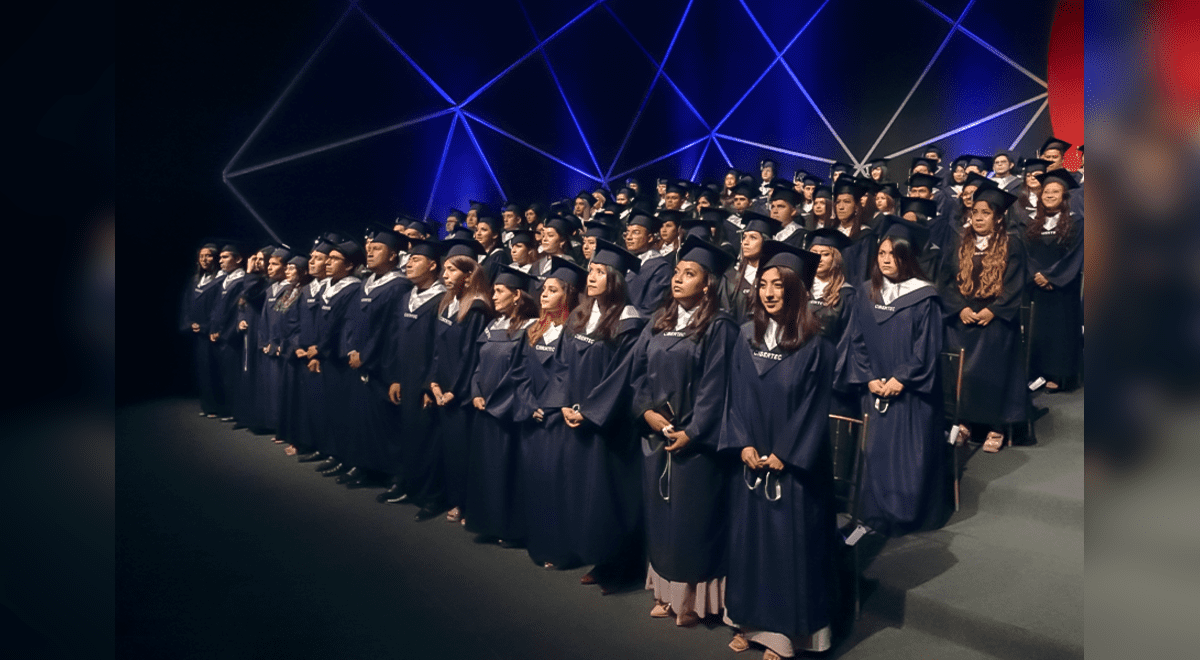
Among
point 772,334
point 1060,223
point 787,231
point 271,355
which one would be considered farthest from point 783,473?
point 271,355

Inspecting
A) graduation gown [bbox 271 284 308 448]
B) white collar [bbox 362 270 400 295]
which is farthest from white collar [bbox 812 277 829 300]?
graduation gown [bbox 271 284 308 448]

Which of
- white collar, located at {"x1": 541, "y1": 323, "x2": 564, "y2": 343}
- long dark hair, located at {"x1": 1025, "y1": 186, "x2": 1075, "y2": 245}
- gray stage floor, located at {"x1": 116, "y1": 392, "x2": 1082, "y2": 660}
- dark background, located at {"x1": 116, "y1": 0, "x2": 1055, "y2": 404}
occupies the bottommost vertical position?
gray stage floor, located at {"x1": 116, "y1": 392, "x2": 1082, "y2": 660}

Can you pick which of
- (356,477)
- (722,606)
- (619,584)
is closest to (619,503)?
(619,584)

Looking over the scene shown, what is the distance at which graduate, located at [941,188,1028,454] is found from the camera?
447cm

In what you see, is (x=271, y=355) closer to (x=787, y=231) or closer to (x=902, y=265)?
(x=787, y=231)

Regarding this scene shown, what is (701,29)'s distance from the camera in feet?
42.3

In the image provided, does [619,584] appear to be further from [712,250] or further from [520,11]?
[520,11]

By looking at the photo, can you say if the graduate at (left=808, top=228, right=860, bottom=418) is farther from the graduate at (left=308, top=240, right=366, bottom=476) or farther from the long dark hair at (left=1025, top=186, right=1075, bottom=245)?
the graduate at (left=308, top=240, right=366, bottom=476)

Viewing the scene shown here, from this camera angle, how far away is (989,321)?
4590 millimetres

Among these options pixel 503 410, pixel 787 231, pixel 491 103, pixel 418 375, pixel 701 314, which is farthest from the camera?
pixel 491 103

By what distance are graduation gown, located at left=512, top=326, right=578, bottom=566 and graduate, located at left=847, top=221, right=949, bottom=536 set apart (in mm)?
1609

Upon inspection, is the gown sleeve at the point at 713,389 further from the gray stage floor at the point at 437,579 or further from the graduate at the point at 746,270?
the graduate at the point at 746,270

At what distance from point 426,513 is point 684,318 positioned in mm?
2378

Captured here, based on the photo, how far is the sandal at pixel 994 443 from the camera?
4.41 metres
